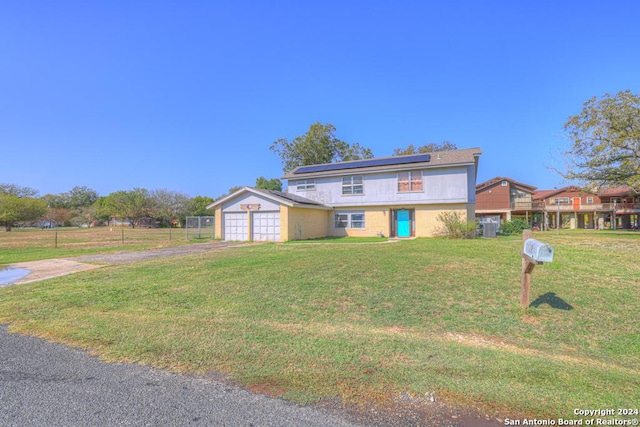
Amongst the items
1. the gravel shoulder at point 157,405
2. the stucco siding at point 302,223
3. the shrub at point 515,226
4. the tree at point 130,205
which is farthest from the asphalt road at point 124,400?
the tree at point 130,205

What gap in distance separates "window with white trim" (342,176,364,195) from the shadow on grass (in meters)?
16.1

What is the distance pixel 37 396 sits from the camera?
3.12 metres

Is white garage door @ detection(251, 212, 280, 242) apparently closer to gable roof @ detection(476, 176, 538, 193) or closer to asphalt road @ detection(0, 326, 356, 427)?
asphalt road @ detection(0, 326, 356, 427)

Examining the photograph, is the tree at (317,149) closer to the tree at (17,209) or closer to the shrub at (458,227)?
the shrub at (458,227)

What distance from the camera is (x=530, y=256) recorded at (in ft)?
17.8

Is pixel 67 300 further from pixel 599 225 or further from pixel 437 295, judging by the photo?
pixel 599 225

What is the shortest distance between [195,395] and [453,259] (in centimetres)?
854

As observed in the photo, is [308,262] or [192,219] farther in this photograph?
[192,219]

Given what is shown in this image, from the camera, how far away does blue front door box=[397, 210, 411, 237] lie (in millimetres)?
21250

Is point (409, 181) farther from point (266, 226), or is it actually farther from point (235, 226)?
point (235, 226)

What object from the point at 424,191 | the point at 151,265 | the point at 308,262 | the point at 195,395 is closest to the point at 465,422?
the point at 195,395

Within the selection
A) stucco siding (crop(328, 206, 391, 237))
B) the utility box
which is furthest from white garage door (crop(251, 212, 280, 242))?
the utility box

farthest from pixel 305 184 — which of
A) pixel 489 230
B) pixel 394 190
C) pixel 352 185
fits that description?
pixel 489 230

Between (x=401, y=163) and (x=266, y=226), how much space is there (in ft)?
32.9
